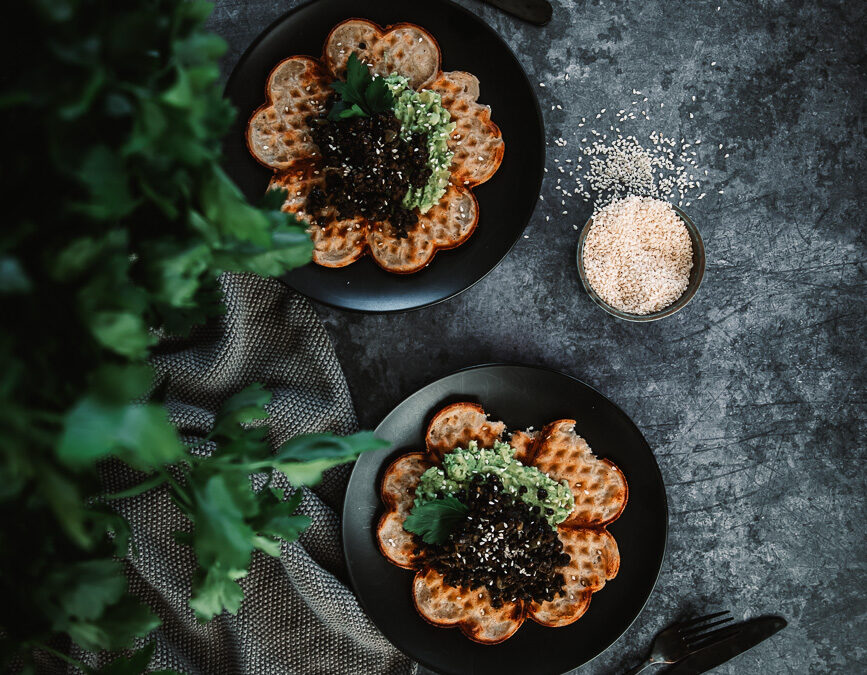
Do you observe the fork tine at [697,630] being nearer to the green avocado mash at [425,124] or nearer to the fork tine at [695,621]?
the fork tine at [695,621]

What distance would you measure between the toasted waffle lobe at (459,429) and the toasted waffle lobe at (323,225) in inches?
25.2

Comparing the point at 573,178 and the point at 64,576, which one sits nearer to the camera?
the point at 64,576

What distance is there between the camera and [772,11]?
254 centimetres

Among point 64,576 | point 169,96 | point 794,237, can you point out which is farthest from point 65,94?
point 794,237

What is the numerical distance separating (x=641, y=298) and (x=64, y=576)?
6.43ft

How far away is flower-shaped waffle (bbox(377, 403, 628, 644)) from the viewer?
234 centimetres

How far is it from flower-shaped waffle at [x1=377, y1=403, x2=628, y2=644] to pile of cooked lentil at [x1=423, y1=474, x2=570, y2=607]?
0.11 metres

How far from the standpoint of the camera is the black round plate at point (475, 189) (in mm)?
2324

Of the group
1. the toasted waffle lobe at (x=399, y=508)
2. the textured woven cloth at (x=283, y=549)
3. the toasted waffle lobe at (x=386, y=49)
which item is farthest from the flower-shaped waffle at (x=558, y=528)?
the toasted waffle lobe at (x=386, y=49)

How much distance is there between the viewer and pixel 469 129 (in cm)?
236

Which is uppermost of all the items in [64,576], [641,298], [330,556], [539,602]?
[641,298]

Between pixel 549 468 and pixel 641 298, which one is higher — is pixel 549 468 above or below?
below

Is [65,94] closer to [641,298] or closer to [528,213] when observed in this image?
[528,213]

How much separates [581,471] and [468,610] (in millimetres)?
627
